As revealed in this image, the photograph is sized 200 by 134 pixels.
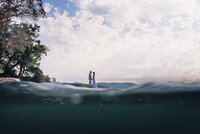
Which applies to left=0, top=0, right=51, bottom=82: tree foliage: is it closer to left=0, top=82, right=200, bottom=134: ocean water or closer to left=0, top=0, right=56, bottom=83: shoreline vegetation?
left=0, top=0, right=56, bottom=83: shoreline vegetation

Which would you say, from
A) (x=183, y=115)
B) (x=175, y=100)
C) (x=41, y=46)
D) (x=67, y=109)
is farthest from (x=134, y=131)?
(x=41, y=46)

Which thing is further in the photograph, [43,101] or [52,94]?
[43,101]

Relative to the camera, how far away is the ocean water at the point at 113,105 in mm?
12453

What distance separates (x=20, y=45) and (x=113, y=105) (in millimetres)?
15298

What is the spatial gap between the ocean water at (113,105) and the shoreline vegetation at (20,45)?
7.02 meters

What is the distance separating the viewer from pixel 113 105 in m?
15.2

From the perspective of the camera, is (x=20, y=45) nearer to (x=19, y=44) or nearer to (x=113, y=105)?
(x=19, y=44)

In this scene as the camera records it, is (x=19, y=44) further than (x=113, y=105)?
Yes

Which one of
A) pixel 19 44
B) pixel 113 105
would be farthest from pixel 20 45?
pixel 113 105

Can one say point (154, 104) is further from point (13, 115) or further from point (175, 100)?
point (13, 115)

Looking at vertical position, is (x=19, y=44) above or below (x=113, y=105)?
above

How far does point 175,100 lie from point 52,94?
→ 1009 cm

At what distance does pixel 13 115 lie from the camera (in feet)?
74.2

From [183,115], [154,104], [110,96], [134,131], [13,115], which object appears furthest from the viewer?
[13,115]
